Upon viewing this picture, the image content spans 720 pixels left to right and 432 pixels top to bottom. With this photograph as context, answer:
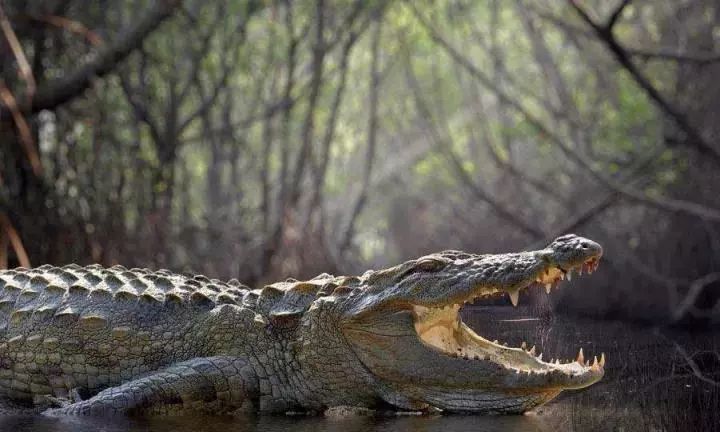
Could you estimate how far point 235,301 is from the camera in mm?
5270

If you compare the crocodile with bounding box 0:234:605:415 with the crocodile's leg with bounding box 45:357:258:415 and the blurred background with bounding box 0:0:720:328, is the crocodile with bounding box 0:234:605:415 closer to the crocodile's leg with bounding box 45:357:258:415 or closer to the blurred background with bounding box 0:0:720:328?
the crocodile's leg with bounding box 45:357:258:415

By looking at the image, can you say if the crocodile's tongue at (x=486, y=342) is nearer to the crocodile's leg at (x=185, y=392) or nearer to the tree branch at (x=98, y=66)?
the crocodile's leg at (x=185, y=392)

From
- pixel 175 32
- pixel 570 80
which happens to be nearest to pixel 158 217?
pixel 175 32

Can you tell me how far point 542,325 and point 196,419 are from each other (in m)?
1.62

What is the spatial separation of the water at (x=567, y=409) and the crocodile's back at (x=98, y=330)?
419 millimetres

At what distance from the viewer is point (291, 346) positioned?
4992 mm

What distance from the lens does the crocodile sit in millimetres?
4625

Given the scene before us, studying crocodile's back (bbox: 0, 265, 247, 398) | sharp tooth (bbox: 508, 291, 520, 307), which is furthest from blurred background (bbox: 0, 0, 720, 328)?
crocodile's back (bbox: 0, 265, 247, 398)

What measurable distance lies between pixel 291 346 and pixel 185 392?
0.53 meters

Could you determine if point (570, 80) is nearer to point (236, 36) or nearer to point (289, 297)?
point (236, 36)

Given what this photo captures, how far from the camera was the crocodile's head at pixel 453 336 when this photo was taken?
450 centimetres

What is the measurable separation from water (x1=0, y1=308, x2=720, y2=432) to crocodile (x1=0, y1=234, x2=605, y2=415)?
0.37ft

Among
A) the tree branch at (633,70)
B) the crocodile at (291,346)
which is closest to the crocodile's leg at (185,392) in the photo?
the crocodile at (291,346)

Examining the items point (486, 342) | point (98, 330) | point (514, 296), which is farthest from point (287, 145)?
point (514, 296)
